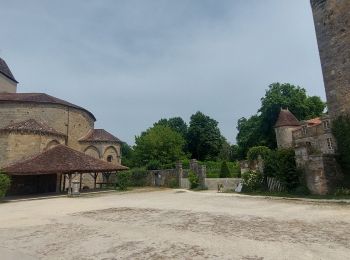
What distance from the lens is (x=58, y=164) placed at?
20953 mm

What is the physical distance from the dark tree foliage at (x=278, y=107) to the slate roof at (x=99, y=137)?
19.5 m

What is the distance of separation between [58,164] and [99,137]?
35.3 feet

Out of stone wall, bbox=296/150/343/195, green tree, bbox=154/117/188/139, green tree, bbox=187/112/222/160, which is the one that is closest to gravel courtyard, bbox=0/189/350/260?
stone wall, bbox=296/150/343/195

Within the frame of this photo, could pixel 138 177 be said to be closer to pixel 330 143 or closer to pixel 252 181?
pixel 252 181

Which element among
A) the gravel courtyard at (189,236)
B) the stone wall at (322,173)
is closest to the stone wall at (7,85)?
the gravel courtyard at (189,236)

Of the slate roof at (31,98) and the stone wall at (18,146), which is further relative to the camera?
the slate roof at (31,98)

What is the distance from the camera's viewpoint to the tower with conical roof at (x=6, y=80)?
32094 mm

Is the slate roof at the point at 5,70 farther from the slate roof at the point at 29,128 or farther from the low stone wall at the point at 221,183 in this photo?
the low stone wall at the point at 221,183

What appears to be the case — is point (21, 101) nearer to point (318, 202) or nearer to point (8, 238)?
point (8, 238)

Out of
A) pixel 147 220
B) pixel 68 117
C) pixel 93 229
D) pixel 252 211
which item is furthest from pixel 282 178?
pixel 68 117

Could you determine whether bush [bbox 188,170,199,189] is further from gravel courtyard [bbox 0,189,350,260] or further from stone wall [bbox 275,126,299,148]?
gravel courtyard [bbox 0,189,350,260]

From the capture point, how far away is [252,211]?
33.0 feet

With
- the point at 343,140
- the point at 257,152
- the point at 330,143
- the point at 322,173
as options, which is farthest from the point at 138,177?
the point at 343,140

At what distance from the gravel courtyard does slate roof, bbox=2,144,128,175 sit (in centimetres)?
1026
